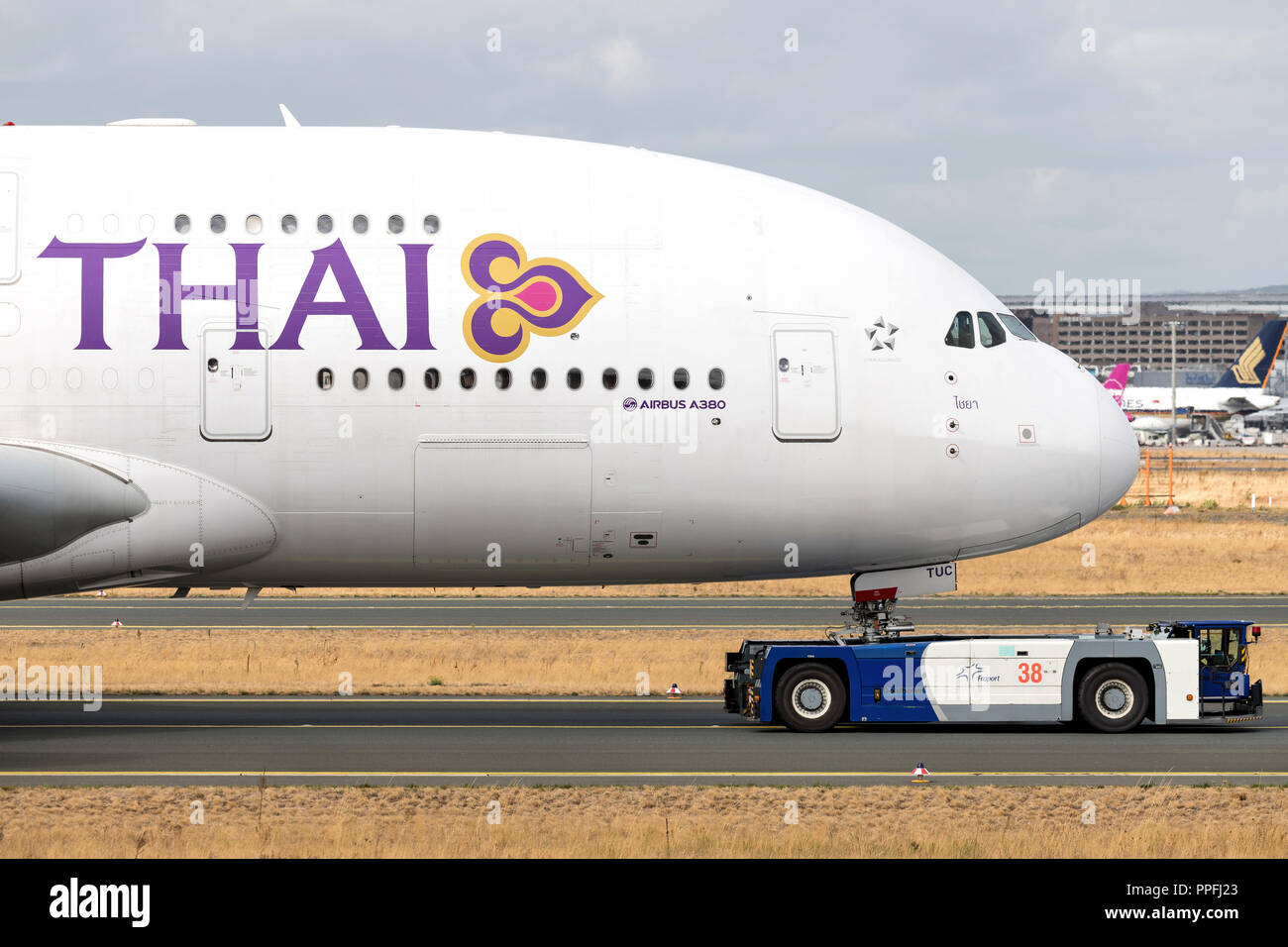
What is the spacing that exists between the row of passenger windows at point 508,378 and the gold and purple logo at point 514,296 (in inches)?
12.7

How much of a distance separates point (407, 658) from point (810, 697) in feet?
37.6

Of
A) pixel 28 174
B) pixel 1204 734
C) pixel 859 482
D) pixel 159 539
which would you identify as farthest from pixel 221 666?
pixel 1204 734

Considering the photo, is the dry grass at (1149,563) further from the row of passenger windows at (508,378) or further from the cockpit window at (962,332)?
the row of passenger windows at (508,378)

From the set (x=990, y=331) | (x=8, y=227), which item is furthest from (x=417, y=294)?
(x=990, y=331)

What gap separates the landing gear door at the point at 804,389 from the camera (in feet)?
73.5

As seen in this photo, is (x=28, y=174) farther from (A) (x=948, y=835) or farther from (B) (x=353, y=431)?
(A) (x=948, y=835)

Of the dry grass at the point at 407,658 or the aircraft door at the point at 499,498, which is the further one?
the dry grass at the point at 407,658

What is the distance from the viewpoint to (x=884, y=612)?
24125mm

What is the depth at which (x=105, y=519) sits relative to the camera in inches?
850

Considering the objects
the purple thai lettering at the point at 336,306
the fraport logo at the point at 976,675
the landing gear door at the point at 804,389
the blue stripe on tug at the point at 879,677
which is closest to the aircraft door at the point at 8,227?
the purple thai lettering at the point at 336,306

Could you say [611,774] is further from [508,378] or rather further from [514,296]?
[514,296]

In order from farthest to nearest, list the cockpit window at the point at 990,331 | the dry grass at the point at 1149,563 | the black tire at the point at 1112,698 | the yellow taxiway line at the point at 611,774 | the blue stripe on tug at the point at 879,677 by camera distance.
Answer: the dry grass at the point at 1149,563 < the black tire at the point at 1112,698 < the cockpit window at the point at 990,331 < the blue stripe on tug at the point at 879,677 < the yellow taxiway line at the point at 611,774

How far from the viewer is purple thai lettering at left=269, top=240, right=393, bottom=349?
2166cm

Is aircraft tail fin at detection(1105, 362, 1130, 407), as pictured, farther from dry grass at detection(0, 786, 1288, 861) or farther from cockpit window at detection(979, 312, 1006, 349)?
dry grass at detection(0, 786, 1288, 861)
